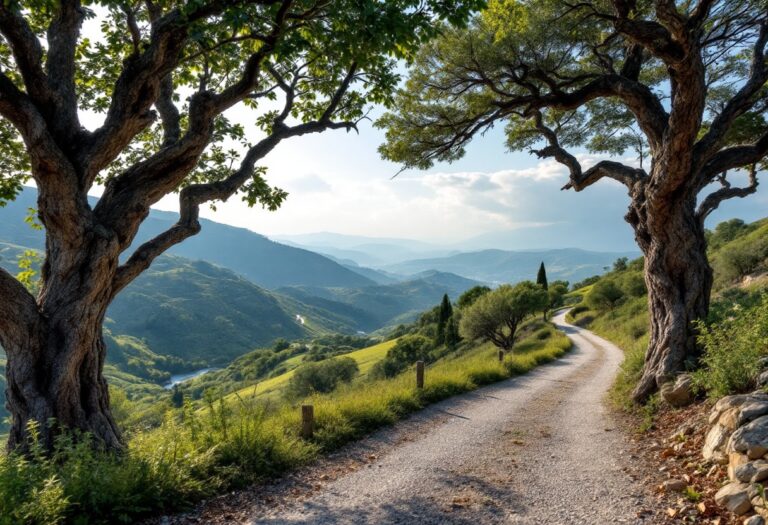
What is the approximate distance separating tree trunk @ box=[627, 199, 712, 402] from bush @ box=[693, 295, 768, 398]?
53.7 inches

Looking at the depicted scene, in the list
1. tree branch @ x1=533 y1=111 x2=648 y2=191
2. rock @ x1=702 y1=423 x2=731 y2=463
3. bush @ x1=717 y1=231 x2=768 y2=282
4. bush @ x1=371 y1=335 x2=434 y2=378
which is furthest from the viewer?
bush @ x1=371 y1=335 x2=434 y2=378

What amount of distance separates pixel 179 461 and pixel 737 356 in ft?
29.6

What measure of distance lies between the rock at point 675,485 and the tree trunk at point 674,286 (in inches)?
181

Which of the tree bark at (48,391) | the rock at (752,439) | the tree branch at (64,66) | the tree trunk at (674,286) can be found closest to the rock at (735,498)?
the rock at (752,439)

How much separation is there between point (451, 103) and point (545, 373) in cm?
1443

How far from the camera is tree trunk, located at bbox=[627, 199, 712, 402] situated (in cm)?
973

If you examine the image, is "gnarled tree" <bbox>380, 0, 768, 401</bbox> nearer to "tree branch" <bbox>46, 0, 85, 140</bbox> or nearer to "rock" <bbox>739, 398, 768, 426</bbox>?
"rock" <bbox>739, 398, 768, 426</bbox>

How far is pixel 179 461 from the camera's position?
6.54 metres

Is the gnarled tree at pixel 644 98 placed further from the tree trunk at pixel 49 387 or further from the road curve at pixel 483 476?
the tree trunk at pixel 49 387

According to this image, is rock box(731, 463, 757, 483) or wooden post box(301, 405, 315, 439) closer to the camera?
rock box(731, 463, 757, 483)

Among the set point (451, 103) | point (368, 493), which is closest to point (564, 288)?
point (451, 103)

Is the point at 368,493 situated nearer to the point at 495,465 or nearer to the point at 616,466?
the point at 495,465

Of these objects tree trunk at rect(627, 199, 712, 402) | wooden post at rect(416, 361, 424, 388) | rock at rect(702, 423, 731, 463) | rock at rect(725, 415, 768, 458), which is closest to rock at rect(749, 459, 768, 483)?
rock at rect(725, 415, 768, 458)

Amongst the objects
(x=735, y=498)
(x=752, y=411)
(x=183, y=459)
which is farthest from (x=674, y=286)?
(x=183, y=459)
